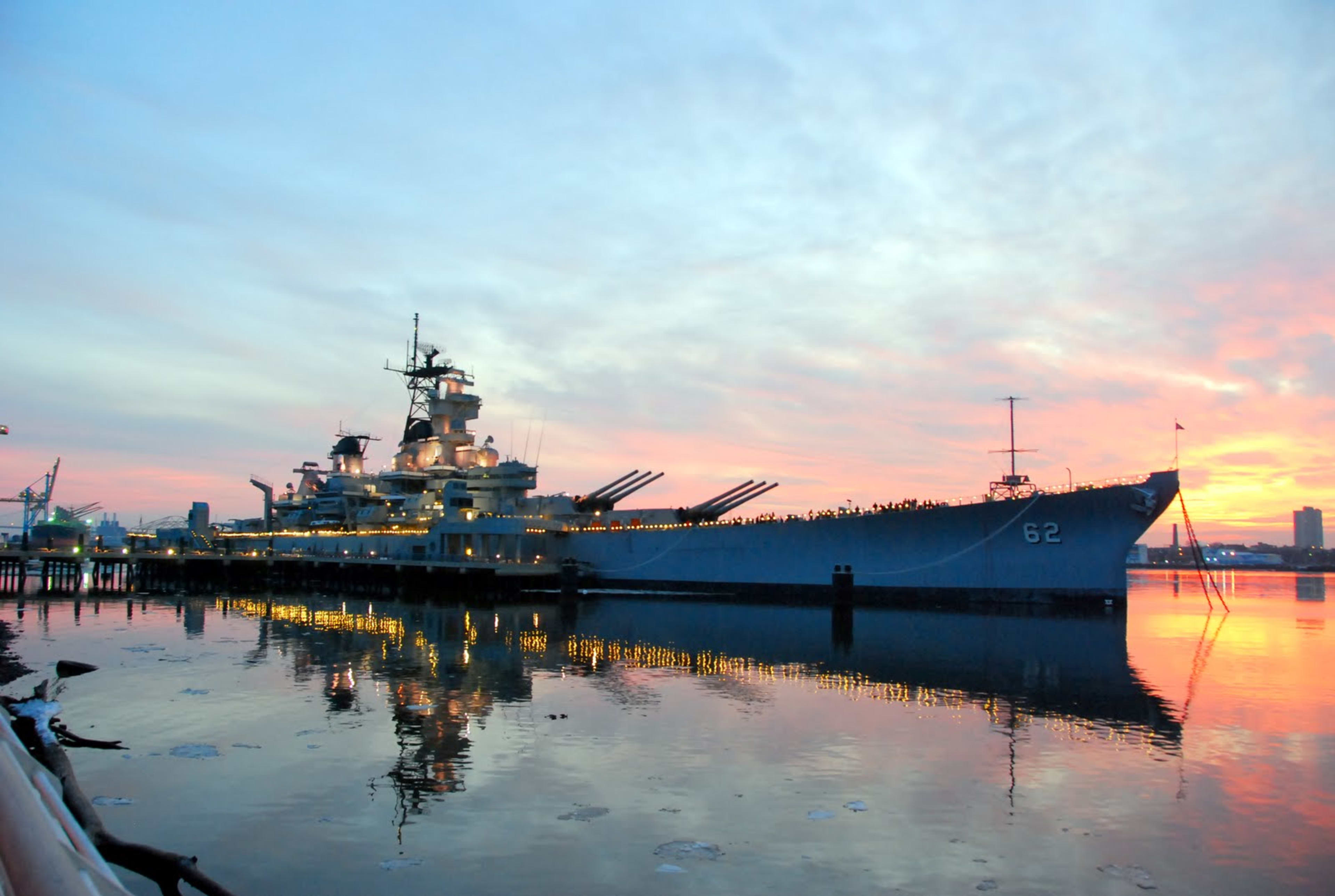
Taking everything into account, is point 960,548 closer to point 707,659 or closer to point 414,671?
point 707,659

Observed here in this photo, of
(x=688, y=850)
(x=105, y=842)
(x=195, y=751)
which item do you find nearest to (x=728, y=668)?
(x=195, y=751)

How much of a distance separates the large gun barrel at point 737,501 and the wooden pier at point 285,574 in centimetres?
899

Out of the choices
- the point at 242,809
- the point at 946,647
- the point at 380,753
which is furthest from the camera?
the point at 946,647

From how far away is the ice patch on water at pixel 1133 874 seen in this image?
7820 mm

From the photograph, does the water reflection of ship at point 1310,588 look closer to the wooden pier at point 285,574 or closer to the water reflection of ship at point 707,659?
the water reflection of ship at point 707,659

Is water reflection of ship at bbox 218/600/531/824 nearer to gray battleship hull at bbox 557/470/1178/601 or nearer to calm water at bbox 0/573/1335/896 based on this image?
calm water at bbox 0/573/1335/896

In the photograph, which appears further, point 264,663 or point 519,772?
point 264,663

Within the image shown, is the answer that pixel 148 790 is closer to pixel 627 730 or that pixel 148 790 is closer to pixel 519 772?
pixel 519 772

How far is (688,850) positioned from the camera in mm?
8523

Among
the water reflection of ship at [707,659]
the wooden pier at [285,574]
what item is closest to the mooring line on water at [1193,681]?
the water reflection of ship at [707,659]

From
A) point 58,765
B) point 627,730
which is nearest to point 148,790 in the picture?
point 58,765

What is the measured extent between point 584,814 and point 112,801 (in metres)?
5.17

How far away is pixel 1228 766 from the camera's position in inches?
464

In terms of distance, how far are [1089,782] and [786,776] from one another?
12.0 feet
